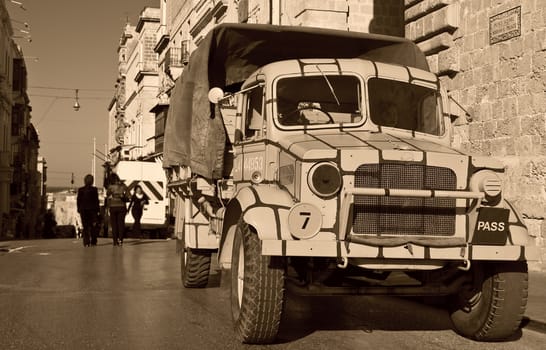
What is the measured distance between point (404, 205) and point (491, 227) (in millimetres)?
716

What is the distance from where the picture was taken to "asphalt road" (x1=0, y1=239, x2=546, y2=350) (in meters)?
6.62

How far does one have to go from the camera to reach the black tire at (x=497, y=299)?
→ 21.3 feet

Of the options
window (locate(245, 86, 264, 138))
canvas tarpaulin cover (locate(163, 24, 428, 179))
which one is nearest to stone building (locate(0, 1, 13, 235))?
canvas tarpaulin cover (locate(163, 24, 428, 179))

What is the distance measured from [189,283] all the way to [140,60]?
54068 mm

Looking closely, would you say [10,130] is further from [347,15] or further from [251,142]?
[251,142]

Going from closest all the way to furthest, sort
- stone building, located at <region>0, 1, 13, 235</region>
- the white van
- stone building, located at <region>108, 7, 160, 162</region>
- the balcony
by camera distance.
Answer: the white van, stone building, located at <region>0, 1, 13, 235</region>, the balcony, stone building, located at <region>108, 7, 160, 162</region>

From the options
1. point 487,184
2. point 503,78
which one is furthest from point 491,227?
point 503,78

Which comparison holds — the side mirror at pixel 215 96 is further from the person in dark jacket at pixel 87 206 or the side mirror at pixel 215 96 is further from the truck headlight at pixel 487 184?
the person in dark jacket at pixel 87 206

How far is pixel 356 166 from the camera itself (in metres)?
6.15

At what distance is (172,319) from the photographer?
776cm

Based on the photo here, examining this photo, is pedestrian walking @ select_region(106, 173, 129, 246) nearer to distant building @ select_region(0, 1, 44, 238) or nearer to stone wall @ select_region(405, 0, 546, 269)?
stone wall @ select_region(405, 0, 546, 269)

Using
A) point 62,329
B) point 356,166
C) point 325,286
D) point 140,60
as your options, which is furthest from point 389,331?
point 140,60

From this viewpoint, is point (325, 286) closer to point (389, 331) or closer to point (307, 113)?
point (389, 331)

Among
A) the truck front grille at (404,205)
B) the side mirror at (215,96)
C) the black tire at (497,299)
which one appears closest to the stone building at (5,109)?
the side mirror at (215,96)
